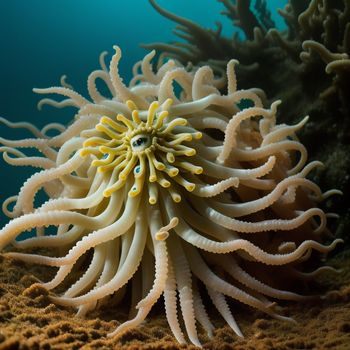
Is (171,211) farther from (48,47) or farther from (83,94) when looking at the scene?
(83,94)

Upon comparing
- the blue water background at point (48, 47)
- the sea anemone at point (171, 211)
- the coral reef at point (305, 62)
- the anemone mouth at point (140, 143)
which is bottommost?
the sea anemone at point (171, 211)

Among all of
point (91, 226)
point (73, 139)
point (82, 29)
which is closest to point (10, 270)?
point (91, 226)

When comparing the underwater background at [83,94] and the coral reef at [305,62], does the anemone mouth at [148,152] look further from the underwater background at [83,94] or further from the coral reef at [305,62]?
the coral reef at [305,62]

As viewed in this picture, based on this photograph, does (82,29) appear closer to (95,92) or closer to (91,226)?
(95,92)

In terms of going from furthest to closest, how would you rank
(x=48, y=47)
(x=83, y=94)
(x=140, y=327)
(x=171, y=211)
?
(x=83, y=94) → (x=48, y=47) → (x=171, y=211) → (x=140, y=327)

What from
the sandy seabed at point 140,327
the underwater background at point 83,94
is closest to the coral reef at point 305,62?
the underwater background at point 83,94

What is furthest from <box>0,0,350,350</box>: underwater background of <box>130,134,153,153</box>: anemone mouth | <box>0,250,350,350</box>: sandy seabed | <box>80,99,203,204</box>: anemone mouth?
<box>130,134,153,153</box>: anemone mouth

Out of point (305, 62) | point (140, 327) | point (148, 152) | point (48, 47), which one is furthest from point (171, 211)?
point (48, 47)
